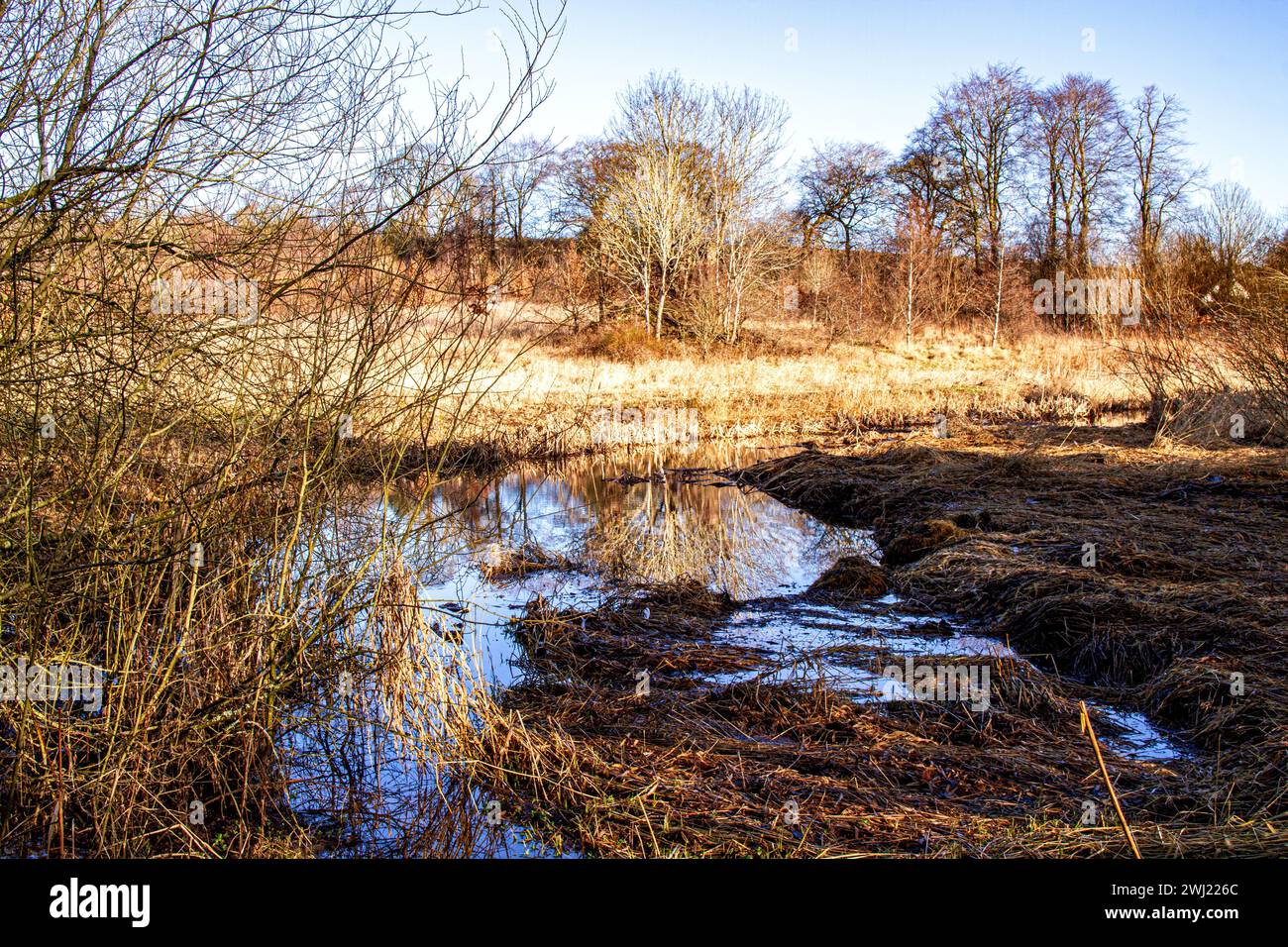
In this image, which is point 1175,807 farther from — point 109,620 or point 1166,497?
point 1166,497

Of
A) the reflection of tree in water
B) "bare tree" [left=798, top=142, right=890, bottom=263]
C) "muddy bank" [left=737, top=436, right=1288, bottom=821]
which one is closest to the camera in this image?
"muddy bank" [left=737, top=436, right=1288, bottom=821]

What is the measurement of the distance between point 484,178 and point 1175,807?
3844 millimetres

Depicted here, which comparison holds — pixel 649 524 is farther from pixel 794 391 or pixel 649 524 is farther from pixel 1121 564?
pixel 794 391

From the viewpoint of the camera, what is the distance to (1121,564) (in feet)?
21.5

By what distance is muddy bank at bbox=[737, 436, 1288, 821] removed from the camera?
14.3ft

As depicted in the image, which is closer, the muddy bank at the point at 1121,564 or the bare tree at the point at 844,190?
the muddy bank at the point at 1121,564

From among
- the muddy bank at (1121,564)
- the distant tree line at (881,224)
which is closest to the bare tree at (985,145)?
the distant tree line at (881,224)

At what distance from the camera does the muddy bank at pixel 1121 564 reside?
436 cm

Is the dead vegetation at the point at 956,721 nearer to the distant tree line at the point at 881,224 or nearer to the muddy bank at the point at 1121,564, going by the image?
the muddy bank at the point at 1121,564

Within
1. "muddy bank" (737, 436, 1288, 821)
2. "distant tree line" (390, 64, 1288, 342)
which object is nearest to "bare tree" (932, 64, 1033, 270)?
"distant tree line" (390, 64, 1288, 342)

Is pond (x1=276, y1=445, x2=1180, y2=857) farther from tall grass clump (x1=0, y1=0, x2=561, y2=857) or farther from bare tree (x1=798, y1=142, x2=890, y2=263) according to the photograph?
bare tree (x1=798, y1=142, x2=890, y2=263)

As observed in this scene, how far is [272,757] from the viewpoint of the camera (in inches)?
147

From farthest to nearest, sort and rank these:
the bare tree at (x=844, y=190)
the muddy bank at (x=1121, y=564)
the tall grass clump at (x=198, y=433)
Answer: the bare tree at (x=844, y=190) < the muddy bank at (x=1121, y=564) < the tall grass clump at (x=198, y=433)

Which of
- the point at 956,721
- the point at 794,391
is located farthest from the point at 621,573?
the point at 794,391
